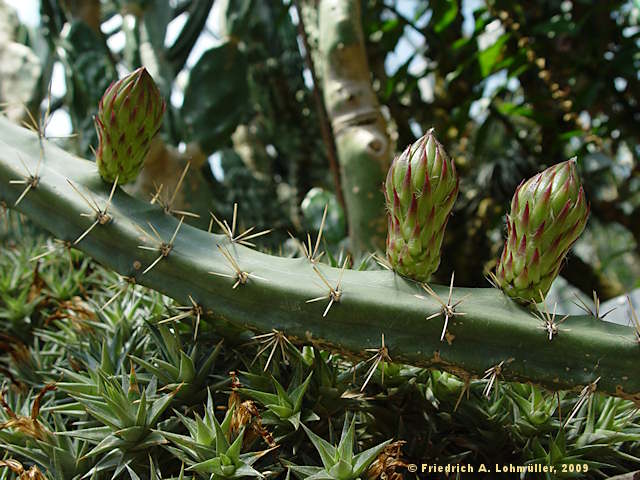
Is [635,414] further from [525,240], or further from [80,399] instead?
[80,399]

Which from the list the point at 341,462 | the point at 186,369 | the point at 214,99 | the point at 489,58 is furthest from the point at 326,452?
the point at 489,58

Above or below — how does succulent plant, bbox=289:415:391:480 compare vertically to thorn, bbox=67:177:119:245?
below

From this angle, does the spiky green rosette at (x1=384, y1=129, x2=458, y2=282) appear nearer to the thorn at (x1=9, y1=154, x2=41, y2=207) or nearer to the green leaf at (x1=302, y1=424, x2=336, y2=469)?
the green leaf at (x1=302, y1=424, x2=336, y2=469)

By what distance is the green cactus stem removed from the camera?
77 cm

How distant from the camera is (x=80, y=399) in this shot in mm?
843

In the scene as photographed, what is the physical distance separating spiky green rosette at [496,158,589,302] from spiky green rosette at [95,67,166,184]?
1.95 ft

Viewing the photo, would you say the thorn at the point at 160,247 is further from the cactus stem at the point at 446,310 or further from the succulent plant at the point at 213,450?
the cactus stem at the point at 446,310

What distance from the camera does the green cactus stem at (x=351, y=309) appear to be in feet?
2.53

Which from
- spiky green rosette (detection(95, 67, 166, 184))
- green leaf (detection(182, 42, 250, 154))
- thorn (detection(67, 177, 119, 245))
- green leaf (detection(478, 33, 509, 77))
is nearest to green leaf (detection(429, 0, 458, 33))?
green leaf (detection(478, 33, 509, 77))

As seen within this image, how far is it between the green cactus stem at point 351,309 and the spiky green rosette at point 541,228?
0.04 m

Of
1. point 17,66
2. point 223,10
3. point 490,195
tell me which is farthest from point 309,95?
point 17,66

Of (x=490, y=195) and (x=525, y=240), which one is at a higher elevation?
(x=525, y=240)

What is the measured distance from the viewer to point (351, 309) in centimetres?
82

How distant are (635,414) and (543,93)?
1746 millimetres
